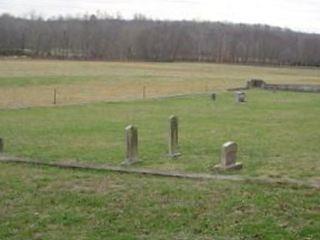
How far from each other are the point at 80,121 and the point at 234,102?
48.0 feet

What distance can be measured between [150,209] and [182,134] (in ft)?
38.0

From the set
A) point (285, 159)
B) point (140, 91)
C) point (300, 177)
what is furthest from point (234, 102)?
point (300, 177)

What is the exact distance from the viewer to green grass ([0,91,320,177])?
1412cm

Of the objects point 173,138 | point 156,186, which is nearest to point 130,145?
point 173,138

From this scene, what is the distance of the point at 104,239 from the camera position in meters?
7.13

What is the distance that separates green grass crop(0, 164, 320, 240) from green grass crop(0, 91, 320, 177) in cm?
272

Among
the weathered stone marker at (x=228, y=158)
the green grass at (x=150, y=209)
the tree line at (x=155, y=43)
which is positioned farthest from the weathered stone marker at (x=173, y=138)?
the tree line at (x=155, y=43)

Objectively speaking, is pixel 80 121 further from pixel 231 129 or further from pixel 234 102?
pixel 234 102

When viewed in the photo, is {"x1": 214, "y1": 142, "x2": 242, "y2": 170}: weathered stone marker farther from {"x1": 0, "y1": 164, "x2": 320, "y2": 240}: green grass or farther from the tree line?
the tree line

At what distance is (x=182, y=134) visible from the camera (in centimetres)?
2002

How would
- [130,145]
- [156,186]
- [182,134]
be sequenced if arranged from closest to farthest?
1. [156,186]
2. [130,145]
3. [182,134]

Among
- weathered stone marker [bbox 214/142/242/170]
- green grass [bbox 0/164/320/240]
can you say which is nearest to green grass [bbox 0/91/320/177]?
weathered stone marker [bbox 214/142/242/170]

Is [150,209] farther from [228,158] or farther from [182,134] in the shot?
[182,134]

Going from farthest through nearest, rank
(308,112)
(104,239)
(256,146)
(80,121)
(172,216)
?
(308,112) < (80,121) < (256,146) < (172,216) < (104,239)
